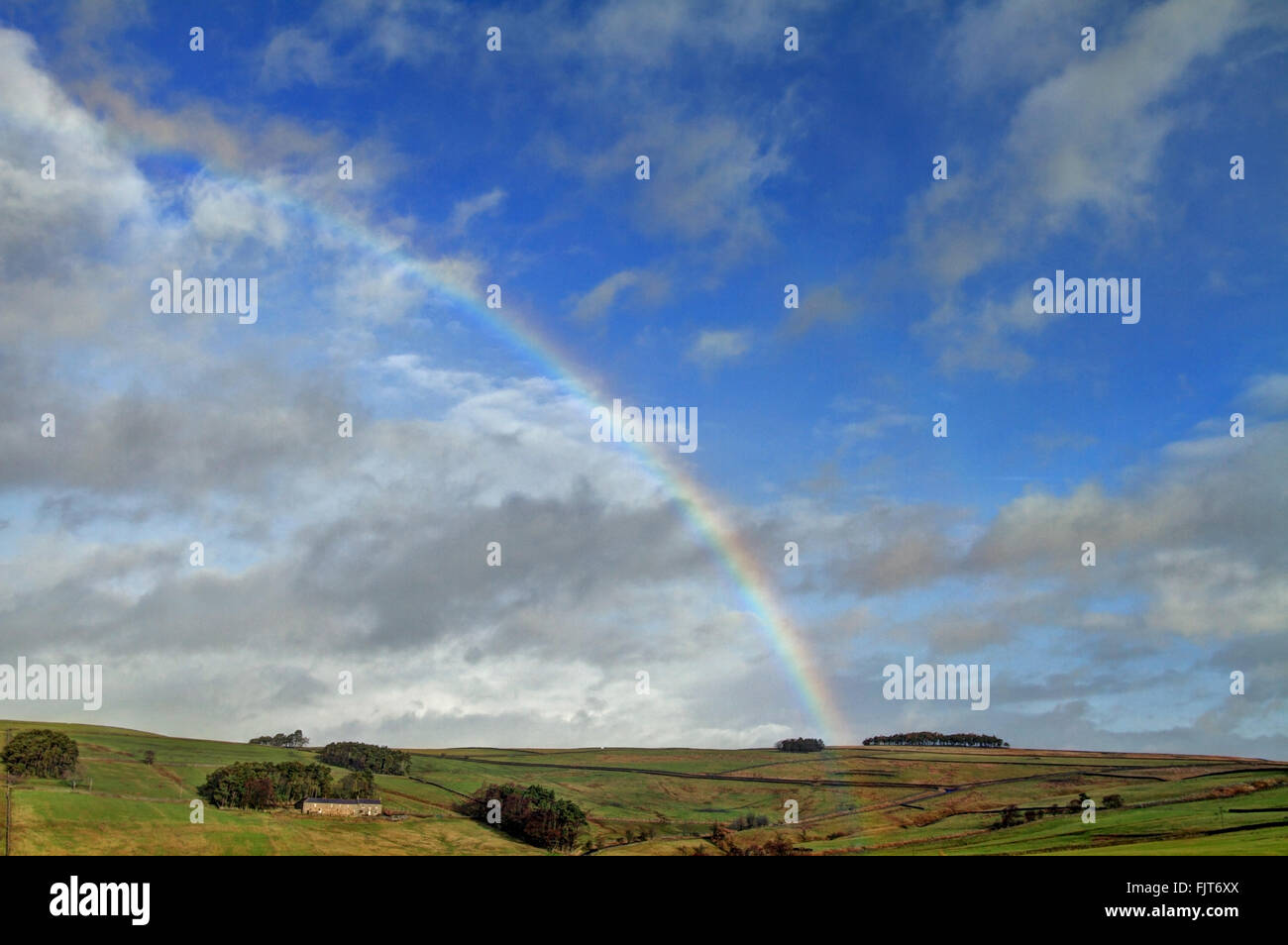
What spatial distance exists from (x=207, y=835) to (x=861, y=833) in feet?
398

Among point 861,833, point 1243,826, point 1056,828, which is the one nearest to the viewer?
point 1243,826

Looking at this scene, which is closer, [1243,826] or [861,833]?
[1243,826]
